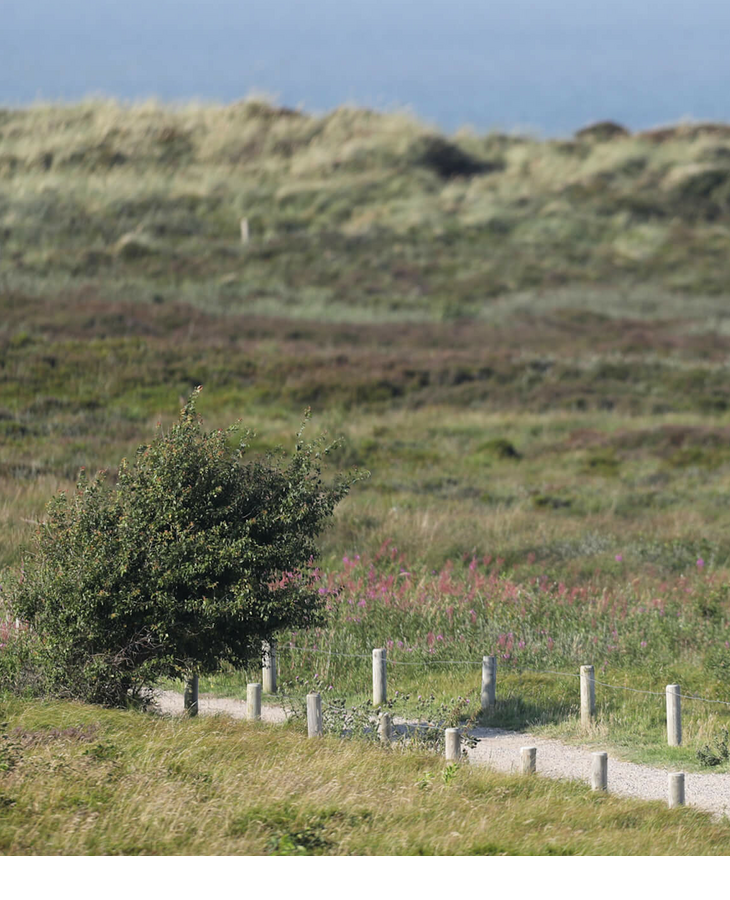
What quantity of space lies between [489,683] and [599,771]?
131 inches

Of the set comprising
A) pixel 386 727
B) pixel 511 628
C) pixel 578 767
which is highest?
pixel 511 628

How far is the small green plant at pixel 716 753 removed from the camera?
1155 cm

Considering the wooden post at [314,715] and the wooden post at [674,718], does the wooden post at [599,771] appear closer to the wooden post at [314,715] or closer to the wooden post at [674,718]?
the wooden post at [674,718]

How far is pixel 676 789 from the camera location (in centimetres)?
967

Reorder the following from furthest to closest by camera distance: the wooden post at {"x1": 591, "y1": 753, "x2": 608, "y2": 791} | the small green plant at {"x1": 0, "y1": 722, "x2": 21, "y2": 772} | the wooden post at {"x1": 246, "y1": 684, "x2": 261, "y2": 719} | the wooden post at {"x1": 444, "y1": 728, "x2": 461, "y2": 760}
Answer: the wooden post at {"x1": 246, "y1": 684, "x2": 261, "y2": 719}
the wooden post at {"x1": 444, "y1": 728, "x2": 461, "y2": 760}
the wooden post at {"x1": 591, "y1": 753, "x2": 608, "y2": 791}
the small green plant at {"x1": 0, "y1": 722, "x2": 21, "y2": 772}

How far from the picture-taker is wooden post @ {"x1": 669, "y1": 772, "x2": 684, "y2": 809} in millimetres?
9648


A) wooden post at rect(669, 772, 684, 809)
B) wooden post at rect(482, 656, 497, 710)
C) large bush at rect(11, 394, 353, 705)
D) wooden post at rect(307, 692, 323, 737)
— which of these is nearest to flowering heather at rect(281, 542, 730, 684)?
wooden post at rect(482, 656, 497, 710)

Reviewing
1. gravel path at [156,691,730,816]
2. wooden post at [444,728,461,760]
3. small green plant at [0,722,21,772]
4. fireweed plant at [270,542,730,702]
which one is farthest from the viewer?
fireweed plant at [270,542,730,702]

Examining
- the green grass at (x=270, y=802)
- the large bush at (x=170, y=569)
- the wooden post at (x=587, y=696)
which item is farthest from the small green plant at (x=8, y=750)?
the wooden post at (x=587, y=696)

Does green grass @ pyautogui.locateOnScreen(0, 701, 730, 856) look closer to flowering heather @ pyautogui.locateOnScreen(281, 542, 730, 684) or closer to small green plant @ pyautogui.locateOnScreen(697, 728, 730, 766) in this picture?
small green plant @ pyautogui.locateOnScreen(697, 728, 730, 766)

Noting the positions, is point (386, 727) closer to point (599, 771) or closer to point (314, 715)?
point (314, 715)

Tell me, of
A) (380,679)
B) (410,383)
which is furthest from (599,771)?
(410,383)

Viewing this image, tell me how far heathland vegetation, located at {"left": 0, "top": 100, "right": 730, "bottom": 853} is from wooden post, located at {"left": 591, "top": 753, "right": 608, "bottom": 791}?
0.77 feet

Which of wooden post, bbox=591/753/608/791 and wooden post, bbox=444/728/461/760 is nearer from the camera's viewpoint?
wooden post, bbox=591/753/608/791
